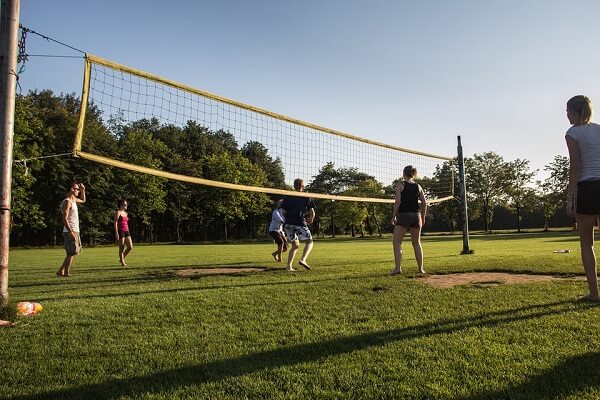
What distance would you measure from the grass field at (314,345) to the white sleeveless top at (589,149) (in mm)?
1421

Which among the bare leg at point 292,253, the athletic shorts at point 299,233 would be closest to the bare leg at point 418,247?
the athletic shorts at point 299,233

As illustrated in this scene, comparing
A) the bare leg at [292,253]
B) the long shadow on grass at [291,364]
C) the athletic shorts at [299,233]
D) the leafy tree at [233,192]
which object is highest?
the leafy tree at [233,192]

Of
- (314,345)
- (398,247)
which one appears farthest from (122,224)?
(314,345)

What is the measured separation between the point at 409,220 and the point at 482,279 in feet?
5.93

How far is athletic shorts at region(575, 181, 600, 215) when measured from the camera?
481cm

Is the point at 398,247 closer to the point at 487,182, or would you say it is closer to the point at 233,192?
the point at 233,192

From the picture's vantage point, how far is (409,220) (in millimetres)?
8445

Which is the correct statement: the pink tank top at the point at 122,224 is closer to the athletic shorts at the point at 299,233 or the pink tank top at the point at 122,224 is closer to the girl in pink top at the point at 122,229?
the girl in pink top at the point at 122,229

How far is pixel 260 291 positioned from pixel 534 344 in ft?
12.4

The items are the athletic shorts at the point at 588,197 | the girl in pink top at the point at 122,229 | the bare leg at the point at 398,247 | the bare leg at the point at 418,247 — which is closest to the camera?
the athletic shorts at the point at 588,197

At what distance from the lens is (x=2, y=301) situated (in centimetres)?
498

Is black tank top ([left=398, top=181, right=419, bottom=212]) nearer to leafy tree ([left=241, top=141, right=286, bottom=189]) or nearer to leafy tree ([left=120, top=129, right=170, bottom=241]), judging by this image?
leafy tree ([left=120, top=129, right=170, bottom=241])

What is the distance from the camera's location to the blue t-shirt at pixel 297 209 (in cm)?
993

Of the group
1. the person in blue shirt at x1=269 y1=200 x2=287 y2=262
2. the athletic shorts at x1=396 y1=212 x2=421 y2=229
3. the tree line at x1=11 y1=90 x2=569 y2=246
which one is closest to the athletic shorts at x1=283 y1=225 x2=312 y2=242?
the athletic shorts at x1=396 y1=212 x2=421 y2=229
